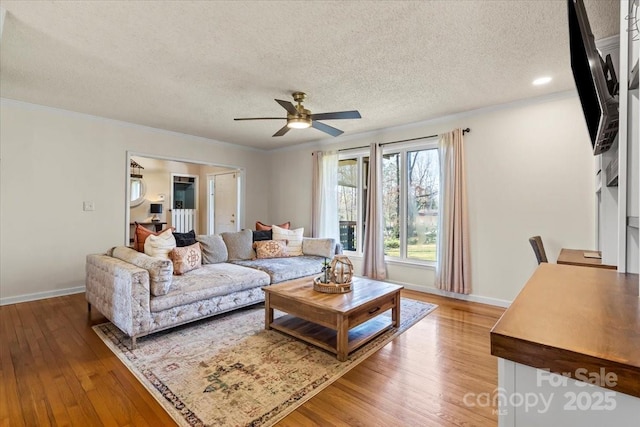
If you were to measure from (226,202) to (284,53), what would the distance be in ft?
15.5

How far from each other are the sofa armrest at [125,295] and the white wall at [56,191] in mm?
1660

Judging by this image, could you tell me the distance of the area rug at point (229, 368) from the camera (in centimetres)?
176

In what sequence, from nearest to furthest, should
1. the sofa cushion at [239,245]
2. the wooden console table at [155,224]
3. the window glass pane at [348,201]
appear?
the sofa cushion at [239,245] < the window glass pane at [348,201] < the wooden console table at [155,224]

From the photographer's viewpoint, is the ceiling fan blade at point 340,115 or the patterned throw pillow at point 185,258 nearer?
the ceiling fan blade at point 340,115

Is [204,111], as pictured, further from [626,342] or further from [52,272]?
[626,342]

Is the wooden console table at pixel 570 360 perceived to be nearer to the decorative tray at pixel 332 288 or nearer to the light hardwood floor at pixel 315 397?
the light hardwood floor at pixel 315 397

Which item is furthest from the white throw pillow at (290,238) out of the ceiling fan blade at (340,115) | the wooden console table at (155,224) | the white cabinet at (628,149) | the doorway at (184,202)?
the doorway at (184,202)

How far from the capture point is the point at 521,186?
355 centimetres

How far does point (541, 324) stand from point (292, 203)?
5491 mm

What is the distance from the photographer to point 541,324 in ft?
2.33

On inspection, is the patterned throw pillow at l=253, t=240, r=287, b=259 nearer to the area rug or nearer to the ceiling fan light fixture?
the area rug

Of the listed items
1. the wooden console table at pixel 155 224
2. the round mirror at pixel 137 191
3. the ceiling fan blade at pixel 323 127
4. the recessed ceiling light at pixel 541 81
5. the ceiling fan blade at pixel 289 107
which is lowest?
the wooden console table at pixel 155 224

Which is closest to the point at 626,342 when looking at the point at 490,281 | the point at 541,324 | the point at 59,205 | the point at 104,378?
the point at 541,324

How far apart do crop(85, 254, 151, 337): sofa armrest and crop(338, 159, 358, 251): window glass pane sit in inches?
134
